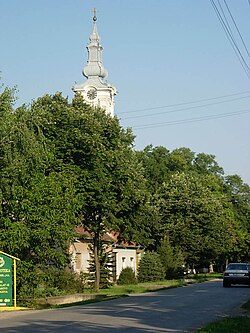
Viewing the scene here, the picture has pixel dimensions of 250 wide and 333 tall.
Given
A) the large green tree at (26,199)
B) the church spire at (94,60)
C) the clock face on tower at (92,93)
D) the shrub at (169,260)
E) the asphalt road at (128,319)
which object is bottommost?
the asphalt road at (128,319)

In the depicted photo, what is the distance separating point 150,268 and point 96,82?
34494 mm

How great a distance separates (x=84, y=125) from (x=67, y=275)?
30.3 ft

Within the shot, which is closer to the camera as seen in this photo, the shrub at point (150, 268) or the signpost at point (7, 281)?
the signpost at point (7, 281)

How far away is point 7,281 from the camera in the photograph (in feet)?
89.5

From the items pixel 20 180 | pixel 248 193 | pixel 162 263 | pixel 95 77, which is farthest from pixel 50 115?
pixel 248 193

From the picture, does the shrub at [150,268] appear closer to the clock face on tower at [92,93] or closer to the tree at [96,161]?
the tree at [96,161]

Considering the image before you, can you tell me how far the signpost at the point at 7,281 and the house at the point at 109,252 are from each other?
53.8 ft

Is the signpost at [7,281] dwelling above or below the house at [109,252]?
below

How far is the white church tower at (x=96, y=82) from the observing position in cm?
8356

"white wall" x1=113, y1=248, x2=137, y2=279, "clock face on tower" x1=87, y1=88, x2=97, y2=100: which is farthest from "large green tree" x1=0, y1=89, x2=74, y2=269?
"clock face on tower" x1=87, y1=88, x2=97, y2=100

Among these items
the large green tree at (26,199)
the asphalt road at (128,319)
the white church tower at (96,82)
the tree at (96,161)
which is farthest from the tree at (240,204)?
the asphalt road at (128,319)

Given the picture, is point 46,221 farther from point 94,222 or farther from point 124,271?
point 124,271

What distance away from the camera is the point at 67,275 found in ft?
125

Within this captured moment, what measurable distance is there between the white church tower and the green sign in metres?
54.3
